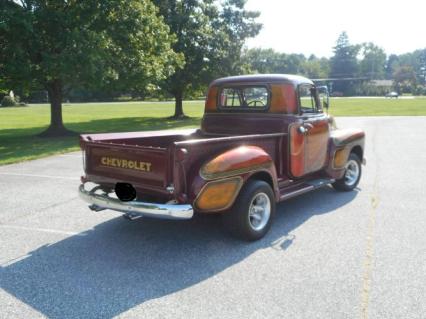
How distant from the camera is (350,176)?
23.7ft

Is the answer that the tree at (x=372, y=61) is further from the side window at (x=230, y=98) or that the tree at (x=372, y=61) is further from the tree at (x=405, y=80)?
the side window at (x=230, y=98)

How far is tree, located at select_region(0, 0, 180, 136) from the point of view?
13.7 metres

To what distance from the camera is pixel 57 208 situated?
610 cm

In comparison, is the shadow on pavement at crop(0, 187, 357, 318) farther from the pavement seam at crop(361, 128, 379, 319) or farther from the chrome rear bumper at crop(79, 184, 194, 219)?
the pavement seam at crop(361, 128, 379, 319)

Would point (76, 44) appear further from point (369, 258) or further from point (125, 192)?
point (369, 258)

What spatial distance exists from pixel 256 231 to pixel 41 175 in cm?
569

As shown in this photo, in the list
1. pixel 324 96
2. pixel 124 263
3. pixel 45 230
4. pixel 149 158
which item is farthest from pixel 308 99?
pixel 45 230

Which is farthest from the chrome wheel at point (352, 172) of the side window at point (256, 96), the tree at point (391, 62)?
the tree at point (391, 62)

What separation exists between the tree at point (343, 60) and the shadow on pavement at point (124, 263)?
117228 millimetres

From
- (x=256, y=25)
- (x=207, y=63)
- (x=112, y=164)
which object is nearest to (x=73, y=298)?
(x=112, y=164)

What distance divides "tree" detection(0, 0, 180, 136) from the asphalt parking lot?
8364 millimetres

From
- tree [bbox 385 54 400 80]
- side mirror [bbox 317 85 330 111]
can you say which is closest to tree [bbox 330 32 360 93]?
tree [bbox 385 54 400 80]

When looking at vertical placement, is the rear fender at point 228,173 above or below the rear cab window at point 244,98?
below

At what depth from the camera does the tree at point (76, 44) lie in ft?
45.0
